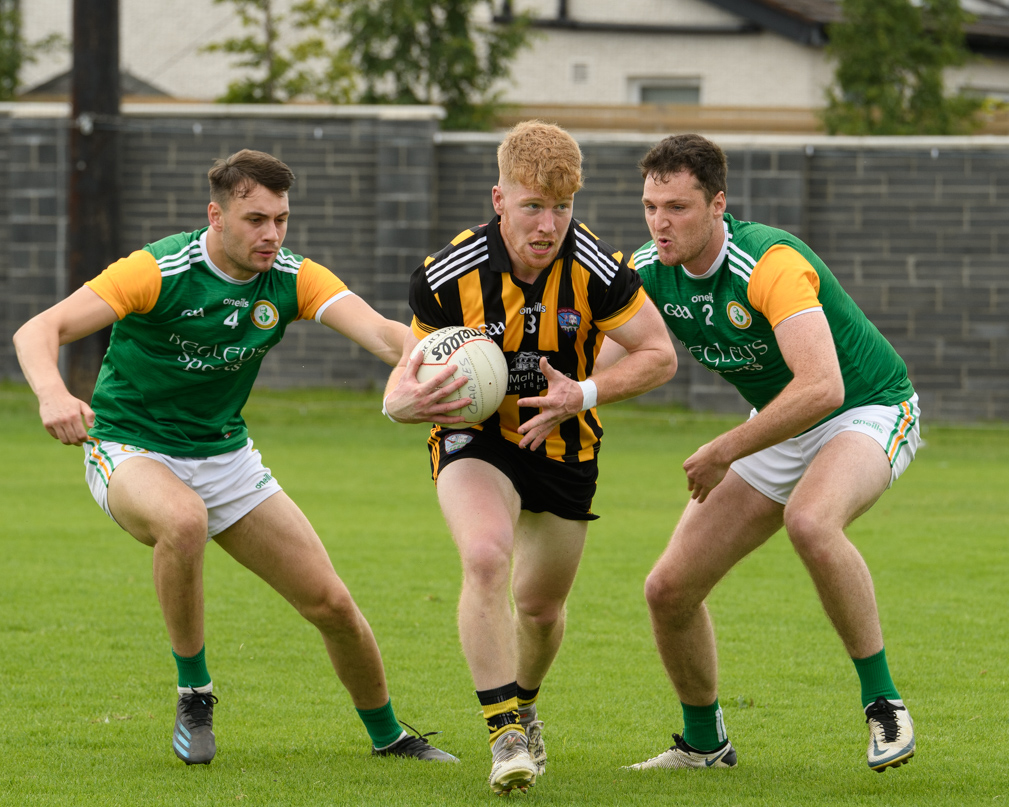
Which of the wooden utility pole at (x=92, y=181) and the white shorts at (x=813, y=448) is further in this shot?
the wooden utility pole at (x=92, y=181)

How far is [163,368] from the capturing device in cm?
552

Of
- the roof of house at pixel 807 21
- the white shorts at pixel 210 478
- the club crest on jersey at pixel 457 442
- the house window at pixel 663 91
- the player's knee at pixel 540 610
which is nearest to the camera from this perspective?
the club crest on jersey at pixel 457 442

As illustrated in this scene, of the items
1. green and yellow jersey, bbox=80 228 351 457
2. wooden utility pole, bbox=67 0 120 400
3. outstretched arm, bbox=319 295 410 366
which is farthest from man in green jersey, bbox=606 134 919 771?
wooden utility pole, bbox=67 0 120 400

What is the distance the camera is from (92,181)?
19.1m

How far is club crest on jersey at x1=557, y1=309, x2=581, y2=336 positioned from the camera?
205 inches

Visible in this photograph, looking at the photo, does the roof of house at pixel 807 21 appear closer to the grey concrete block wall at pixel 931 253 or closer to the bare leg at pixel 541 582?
the grey concrete block wall at pixel 931 253

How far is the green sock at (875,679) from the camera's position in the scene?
4877 mm

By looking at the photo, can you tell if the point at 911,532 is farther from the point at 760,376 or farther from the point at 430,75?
the point at 430,75

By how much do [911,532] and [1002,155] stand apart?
9.86 m

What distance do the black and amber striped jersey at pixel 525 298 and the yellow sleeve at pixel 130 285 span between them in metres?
1.05

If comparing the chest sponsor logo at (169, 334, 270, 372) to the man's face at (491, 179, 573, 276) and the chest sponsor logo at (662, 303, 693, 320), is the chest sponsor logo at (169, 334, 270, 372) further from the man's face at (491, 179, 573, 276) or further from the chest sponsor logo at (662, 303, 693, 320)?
the chest sponsor logo at (662, 303, 693, 320)

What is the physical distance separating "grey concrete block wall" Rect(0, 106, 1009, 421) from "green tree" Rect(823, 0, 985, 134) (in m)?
3.21

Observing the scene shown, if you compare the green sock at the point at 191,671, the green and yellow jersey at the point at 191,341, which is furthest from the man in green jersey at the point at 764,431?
the green sock at the point at 191,671

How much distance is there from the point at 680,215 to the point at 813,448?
43.6 inches
